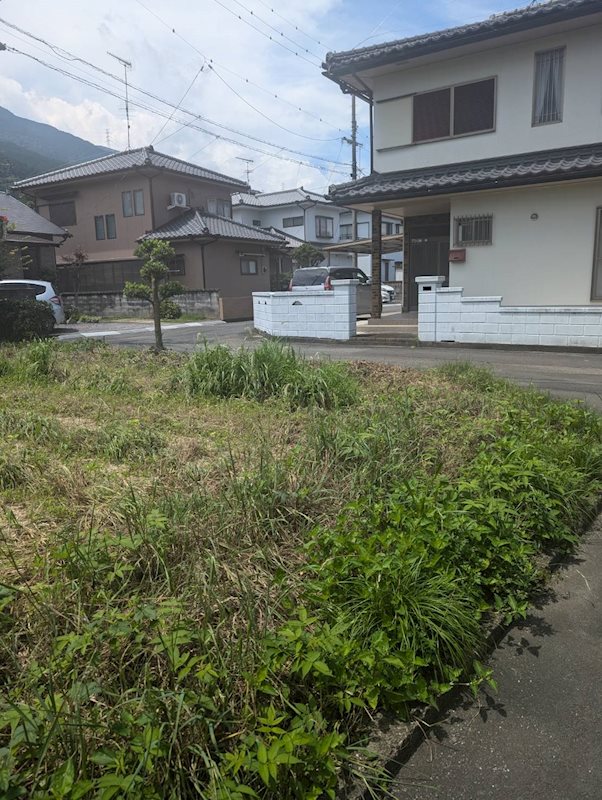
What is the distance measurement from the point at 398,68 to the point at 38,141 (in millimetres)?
107965

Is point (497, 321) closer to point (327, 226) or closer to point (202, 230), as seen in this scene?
point (202, 230)

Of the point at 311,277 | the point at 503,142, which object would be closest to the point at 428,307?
the point at 503,142

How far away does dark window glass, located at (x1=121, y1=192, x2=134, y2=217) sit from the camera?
2625cm

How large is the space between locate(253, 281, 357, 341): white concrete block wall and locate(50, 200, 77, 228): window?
61.2ft

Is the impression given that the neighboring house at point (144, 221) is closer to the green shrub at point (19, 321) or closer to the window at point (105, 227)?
the window at point (105, 227)

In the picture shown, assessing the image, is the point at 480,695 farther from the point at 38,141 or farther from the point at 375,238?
the point at 38,141

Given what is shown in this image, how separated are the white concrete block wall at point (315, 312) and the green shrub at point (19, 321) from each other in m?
5.11

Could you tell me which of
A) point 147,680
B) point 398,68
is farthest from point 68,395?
point 398,68

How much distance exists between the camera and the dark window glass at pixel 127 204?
86.1 ft

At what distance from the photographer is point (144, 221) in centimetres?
2581

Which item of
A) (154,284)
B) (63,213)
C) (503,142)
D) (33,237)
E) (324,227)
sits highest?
(324,227)

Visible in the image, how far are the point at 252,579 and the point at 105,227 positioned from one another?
27.7 metres

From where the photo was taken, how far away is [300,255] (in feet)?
100

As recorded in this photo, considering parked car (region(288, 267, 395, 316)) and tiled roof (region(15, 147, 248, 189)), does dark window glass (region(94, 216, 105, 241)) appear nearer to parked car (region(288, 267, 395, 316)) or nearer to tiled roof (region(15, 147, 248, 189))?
tiled roof (region(15, 147, 248, 189))
